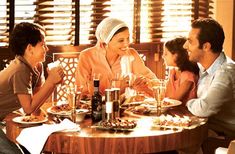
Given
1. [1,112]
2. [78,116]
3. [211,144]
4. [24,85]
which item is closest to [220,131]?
[211,144]

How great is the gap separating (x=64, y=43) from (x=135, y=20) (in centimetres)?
74

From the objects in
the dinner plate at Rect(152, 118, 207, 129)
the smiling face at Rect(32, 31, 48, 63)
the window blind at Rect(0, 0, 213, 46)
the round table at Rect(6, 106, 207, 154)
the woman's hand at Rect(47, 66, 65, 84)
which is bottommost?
the round table at Rect(6, 106, 207, 154)

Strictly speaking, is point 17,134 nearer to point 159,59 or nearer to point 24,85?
point 24,85

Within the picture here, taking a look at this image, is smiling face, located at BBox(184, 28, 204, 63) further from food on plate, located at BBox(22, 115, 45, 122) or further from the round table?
food on plate, located at BBox(22, 115, 45, 122)

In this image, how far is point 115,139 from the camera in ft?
7.00

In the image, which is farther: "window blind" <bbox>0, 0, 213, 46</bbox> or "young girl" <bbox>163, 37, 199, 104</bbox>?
"window blind" <bbox>0, 0, 213, 46</bbox>

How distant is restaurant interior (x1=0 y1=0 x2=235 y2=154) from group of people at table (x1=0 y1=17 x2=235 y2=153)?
4.8 inches

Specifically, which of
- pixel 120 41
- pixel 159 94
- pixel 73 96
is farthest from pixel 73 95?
pixel 120 41

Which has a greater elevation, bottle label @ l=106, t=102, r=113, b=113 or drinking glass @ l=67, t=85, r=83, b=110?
drinking glass @ l=67, t=85, r=83, b=110

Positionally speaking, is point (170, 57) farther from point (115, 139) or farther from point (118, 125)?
point (115, 139)

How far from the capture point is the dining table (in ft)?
7.02

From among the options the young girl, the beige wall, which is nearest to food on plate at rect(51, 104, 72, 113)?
the young girl

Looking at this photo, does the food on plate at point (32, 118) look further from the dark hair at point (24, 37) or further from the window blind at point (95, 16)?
the window blind at point (95, 16)

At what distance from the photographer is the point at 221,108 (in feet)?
8.86
